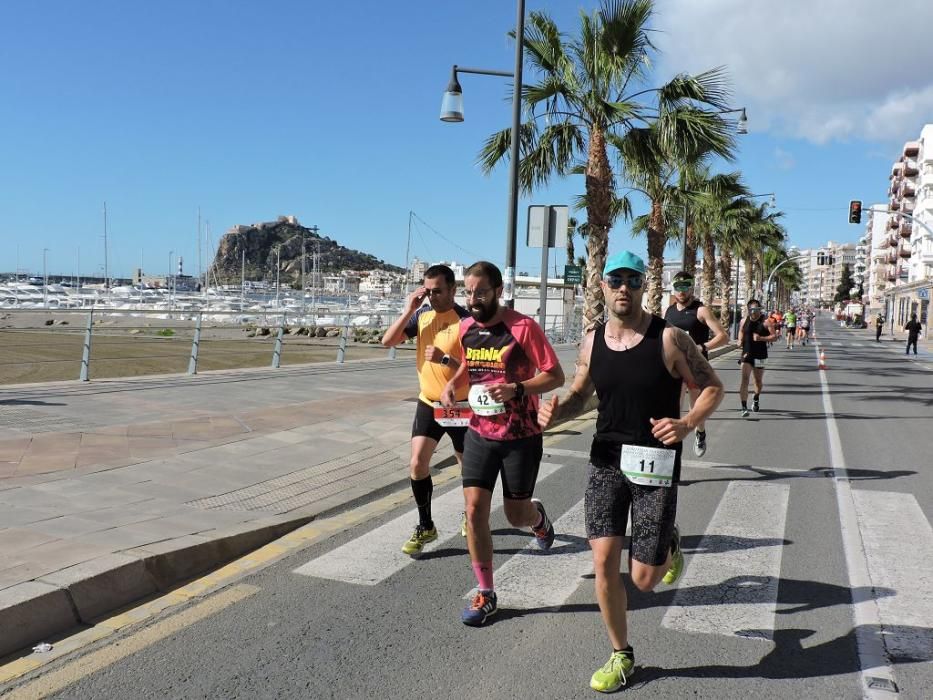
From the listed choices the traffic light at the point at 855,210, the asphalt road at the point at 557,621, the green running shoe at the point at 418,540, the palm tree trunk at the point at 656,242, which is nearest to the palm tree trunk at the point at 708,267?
the traffic light at the point at 855,210

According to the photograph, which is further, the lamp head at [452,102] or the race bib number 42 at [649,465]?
the lamp head at [452,102]

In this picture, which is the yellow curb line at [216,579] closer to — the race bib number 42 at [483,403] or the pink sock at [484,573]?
the pink sock at [484,573]

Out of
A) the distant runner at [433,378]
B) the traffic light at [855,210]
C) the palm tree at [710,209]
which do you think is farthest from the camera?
the traffic light at [855,210]

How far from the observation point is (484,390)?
3904 millimetres

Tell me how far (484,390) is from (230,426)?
18.9 feet

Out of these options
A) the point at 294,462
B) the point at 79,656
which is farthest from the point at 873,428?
the point at 79,656

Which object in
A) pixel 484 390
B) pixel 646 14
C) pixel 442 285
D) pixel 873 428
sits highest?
pixel 646 14

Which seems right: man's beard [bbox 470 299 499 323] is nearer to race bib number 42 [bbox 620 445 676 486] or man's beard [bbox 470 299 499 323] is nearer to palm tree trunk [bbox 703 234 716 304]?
race bib number 42 [bbox 620 445 676 486]

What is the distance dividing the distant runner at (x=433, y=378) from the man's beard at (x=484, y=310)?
615 mm

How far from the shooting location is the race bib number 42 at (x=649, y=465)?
3.22 meters

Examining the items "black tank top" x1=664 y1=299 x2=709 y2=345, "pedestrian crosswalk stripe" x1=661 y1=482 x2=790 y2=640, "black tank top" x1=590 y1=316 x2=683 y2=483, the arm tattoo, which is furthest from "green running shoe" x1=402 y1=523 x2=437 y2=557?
"black tank top" x1=664 y1=299 x2=709 y2=345

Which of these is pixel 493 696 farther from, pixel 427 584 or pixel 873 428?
pixel 873 428

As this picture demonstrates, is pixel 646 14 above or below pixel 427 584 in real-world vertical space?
above

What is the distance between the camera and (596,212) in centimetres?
1475
